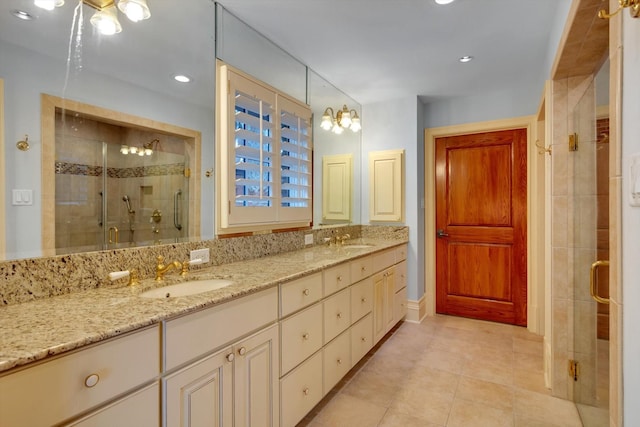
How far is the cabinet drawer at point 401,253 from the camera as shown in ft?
10.5

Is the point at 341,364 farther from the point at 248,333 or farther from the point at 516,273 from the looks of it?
the point at 516,273

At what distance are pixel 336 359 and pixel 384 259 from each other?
3.45ft

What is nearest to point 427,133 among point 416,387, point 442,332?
point 442,332

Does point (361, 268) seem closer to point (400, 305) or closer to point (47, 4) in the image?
point (400, 305)

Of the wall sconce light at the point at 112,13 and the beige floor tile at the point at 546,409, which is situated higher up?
the wall sconce light at the point at 112,13

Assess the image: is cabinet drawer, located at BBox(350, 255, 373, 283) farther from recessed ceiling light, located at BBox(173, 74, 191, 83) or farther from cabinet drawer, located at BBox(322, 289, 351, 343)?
recessed ceiling light, located at BBox(173, 74, 191, 83)

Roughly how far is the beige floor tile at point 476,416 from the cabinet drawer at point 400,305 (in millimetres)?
1109

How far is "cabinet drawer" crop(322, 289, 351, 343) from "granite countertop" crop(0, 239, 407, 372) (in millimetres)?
424

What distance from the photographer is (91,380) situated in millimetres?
874

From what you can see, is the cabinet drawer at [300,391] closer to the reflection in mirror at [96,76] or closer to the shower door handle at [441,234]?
the reflection in mirror at [96,76]

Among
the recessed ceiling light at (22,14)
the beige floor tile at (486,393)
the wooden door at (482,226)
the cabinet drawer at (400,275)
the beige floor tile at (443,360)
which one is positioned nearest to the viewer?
the recessed ceiling light at (22,14)

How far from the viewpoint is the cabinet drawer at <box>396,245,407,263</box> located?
126 inches

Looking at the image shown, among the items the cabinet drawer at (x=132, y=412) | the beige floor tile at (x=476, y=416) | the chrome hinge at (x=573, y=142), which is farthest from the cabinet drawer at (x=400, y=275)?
the cabinet drawer at (x=132, y=412)

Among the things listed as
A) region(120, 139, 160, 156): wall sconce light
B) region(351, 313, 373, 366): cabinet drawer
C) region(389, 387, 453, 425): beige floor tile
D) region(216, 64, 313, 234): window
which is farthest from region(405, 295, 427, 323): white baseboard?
region(120, 139, 160, 156): wall sconce light
